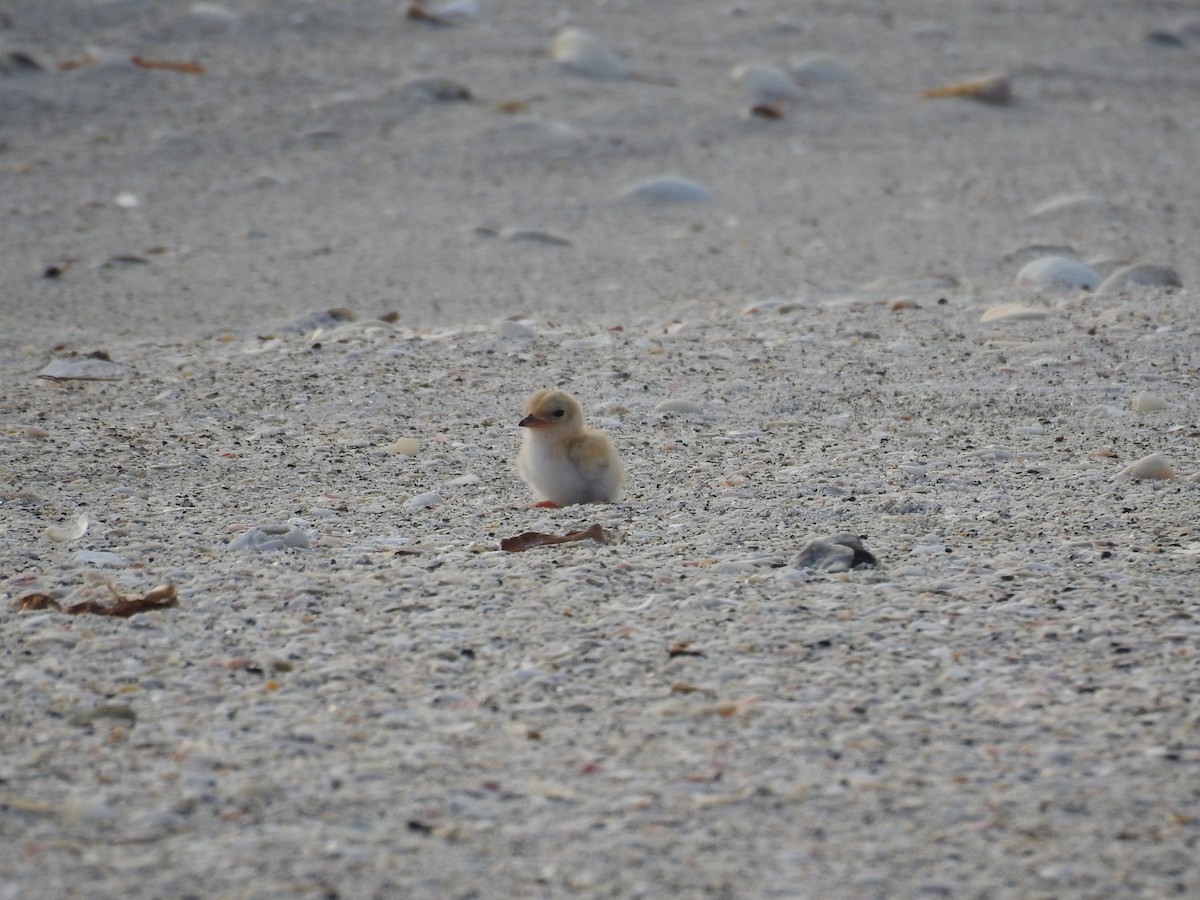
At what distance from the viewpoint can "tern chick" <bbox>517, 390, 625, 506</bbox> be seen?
430 cm

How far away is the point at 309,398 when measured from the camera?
533 centimetres

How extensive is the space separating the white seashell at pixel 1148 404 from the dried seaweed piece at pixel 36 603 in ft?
11.1

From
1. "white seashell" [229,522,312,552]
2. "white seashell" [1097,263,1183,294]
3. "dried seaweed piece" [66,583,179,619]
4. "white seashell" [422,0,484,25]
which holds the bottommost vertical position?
"white seashell" [229,522,312,552]

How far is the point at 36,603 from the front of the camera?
131 inches

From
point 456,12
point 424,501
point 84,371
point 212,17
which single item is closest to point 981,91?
point 456,12

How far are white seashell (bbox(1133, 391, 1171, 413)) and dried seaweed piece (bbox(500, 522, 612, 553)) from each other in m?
2.08

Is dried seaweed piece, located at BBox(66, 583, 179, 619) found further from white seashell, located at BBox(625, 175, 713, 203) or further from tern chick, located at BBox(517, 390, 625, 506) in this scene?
white seashell, located at BBox(625, 175, 713, 203)

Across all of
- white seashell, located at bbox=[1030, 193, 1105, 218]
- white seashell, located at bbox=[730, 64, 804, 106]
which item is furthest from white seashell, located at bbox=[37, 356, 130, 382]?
white seashell, located at bbox=[730, 64, 804, 106]

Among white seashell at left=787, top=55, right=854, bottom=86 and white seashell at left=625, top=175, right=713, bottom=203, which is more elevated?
white seashell at left=787, top=55, right=854, bottom=86

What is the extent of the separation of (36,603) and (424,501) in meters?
1.19

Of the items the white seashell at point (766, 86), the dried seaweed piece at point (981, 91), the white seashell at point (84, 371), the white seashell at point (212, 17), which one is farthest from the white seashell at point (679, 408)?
the white seashell at point (212, 17)

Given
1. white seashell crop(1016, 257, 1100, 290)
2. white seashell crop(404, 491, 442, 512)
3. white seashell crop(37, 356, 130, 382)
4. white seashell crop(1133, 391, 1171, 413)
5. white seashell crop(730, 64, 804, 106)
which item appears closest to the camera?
white seashell crop(404, 491, 442, 512)

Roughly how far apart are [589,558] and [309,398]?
6.66ft

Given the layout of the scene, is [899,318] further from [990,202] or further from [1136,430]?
[990,202]
